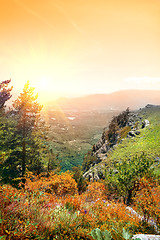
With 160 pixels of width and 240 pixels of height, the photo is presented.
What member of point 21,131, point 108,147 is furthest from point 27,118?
point 108,147

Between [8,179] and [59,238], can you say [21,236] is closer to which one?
[59,238]

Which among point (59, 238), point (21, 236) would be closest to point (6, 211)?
point (21, 236)

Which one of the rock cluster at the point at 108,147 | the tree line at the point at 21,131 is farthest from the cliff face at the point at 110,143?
the tree line at the point at 21,131

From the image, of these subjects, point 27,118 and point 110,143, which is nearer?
point 27,118

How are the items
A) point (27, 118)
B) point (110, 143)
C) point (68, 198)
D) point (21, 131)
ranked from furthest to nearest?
point (110, 143)
point (21, 131)
point (27, 118)
point (68, 198)

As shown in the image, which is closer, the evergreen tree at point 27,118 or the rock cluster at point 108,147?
the evergreen tree at point 27,118

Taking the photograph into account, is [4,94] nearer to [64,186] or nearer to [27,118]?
[27,118]

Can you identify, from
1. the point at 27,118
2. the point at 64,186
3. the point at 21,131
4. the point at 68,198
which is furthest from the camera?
the point at 21,131

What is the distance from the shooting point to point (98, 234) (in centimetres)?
354

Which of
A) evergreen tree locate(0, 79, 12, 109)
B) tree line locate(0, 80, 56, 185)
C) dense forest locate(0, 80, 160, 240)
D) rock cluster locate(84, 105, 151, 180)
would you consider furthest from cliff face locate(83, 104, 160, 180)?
evergreen tree locate(0, 79, 12, 109)

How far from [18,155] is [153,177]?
18.5 meters

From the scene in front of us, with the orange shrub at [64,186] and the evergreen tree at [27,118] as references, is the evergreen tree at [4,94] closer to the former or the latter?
the evergreen tree at [27,118]

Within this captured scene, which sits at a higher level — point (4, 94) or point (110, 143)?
point (4, 94)

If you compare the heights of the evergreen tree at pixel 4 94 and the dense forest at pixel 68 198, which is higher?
Answer: the evergreen tree at pixel 4 94
